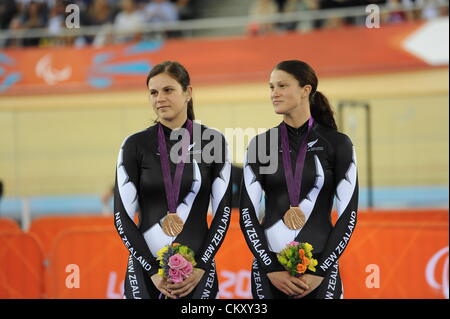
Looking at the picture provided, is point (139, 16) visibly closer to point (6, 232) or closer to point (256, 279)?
point (6, 232)

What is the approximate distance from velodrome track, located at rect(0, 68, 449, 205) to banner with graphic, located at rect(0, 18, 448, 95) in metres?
0.22

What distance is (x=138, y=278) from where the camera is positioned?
168 inches

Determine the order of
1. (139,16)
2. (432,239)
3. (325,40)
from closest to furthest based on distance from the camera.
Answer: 1. (432,239)
2. (325,40)
3. (139,16)

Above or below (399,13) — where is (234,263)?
below

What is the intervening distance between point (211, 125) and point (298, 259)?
37.3 ft

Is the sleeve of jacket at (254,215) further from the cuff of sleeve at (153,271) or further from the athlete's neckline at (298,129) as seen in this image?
the cuff of sleeve at (153,271)

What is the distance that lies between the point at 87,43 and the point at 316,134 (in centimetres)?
1382

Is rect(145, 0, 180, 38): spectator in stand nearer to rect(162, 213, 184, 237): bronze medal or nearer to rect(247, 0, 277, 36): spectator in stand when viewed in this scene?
rect(247, 0, 277, 36): spectator in stand

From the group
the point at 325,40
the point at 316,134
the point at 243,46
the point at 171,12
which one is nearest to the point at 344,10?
the point at 325,40

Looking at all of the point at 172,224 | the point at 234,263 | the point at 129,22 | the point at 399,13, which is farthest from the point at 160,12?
the point at 172,224

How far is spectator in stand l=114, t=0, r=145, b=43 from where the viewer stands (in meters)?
16.7

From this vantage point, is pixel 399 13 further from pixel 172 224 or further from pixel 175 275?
pixel 175 275

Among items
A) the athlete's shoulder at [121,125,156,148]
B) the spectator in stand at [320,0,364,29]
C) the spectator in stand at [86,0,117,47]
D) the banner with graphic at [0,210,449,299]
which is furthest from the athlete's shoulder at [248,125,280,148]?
the spectator in stand at [86,0,117,47]

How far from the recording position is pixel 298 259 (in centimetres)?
411
